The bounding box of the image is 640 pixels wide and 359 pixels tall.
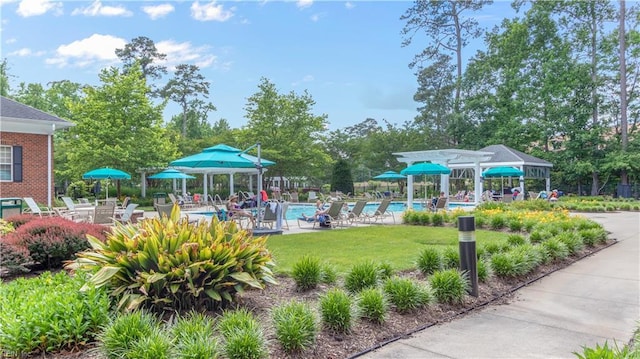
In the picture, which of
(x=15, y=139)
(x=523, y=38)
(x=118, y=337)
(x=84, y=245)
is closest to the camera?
(x=118, y=337)

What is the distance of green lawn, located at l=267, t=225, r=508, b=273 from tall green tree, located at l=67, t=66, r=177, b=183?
15.1m

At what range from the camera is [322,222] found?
12.9 m

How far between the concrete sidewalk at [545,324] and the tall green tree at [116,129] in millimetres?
21131

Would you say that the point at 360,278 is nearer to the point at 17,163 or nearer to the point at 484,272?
the point at 484,272

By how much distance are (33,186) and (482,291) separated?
1566cm

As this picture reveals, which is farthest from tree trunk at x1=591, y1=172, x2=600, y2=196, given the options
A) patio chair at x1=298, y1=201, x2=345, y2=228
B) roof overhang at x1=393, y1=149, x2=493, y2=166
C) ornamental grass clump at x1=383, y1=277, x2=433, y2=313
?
ornamental grass clump at x1=383, y1=277, x2=433, y2=313

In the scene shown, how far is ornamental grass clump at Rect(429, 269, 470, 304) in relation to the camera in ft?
15.6

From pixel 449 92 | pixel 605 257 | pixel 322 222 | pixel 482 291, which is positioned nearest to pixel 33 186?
pixel 322 222

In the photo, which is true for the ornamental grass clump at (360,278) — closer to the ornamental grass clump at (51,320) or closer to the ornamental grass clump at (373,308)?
the ornamental grass clump at (373,308)

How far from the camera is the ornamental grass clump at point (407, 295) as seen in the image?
175 inches

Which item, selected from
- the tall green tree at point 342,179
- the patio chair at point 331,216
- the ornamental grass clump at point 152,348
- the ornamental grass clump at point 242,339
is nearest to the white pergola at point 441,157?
the patio chair at point 331,216

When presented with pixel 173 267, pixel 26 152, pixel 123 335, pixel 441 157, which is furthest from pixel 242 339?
pixel 441 157

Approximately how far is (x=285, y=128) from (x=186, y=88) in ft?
65.6

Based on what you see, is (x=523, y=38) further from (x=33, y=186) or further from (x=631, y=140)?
(x=33, y=186)
